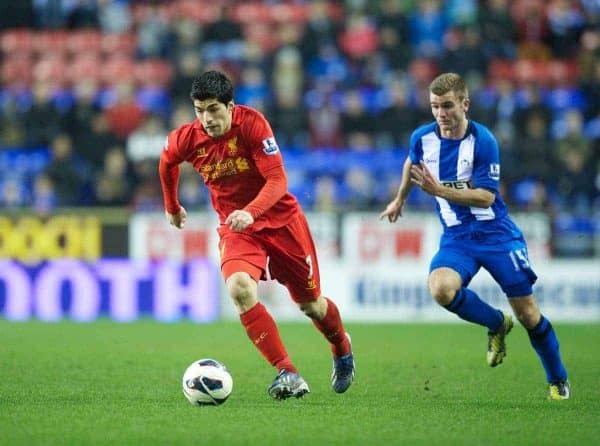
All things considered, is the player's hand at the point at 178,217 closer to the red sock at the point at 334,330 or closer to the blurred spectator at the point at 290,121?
the red sock at the point at 334,330

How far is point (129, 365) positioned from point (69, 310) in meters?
6.12

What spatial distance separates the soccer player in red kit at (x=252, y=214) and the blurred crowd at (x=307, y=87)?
764cm

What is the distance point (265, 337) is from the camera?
7.27m

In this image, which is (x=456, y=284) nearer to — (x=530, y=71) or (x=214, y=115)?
(x=214, y=115)

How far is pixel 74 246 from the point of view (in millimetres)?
15531

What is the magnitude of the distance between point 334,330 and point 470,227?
1160mm

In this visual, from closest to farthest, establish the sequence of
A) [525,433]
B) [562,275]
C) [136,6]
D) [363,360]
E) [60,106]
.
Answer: [525,433], [363,360], [562,275], [60,106], [136,6]

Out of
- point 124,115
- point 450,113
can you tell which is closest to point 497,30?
point 124,115

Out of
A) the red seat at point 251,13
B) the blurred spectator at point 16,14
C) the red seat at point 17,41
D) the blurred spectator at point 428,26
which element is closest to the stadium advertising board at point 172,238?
the blurred spectator at point 428,26

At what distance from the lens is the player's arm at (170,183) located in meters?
7.75

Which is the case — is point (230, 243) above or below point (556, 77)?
below

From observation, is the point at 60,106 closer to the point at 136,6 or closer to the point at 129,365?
the point at 136,6

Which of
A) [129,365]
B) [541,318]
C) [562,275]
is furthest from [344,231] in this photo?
[541,318]

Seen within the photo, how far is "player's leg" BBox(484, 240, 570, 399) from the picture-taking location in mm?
7773
